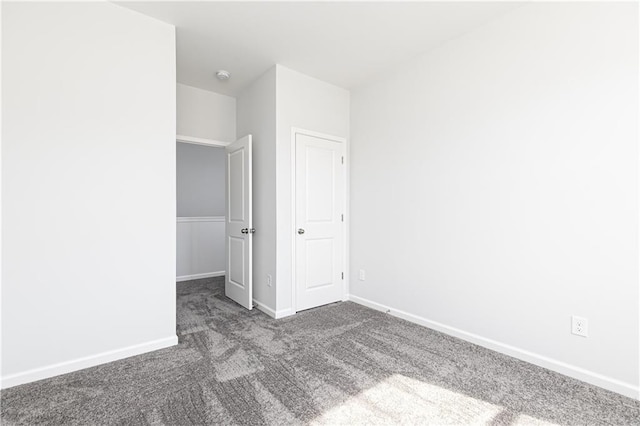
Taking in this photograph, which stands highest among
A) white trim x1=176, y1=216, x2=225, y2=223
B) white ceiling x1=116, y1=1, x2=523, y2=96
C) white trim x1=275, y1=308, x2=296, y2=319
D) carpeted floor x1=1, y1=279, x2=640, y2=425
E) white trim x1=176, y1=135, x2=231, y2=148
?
white ceiling x1=116, y1=1, x2=523, y2=96

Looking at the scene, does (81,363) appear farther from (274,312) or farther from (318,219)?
(318,219)

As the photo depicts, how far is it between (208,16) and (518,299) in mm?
3226

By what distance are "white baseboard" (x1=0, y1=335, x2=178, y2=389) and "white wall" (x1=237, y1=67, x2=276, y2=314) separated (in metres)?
1.11

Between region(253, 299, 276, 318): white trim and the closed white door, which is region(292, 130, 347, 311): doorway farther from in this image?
region(253, 299, 276, 318): white trim

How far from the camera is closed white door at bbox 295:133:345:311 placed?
3441 mm

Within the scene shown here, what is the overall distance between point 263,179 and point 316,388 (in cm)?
219

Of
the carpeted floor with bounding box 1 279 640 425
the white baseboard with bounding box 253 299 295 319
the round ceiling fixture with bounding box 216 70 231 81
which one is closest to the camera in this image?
the carpeted floor with bounding box 1 279 640 425

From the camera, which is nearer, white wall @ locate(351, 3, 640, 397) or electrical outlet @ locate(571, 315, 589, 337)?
white wall @ locate(351, 3, 640, 397)

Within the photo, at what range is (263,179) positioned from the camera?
3.47 metres

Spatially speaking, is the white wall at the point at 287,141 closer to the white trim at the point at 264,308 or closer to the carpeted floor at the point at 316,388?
the white trim at the point at 264,308

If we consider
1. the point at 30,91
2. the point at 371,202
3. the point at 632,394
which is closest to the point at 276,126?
the point at 371,202

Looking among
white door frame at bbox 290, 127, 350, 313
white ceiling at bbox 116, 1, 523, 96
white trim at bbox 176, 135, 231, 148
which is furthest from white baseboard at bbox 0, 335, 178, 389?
white ceiling at bbox 116, 1, 523, 96

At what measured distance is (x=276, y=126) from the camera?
3.25 m

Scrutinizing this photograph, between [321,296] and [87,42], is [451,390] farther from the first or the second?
[87,42]
